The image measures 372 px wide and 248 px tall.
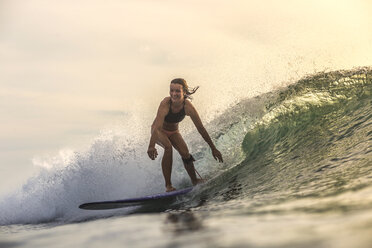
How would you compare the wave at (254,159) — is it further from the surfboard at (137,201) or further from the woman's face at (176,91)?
the woman's face at (176,91)

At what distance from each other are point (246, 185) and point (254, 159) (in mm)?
1796

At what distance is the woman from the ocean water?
0.60 metres

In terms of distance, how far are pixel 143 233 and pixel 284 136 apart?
6.01 m

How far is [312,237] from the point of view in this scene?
237cm

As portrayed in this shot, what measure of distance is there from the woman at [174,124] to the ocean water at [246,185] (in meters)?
0.60

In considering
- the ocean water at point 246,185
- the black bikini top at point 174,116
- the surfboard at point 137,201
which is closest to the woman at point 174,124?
the black bikini top at point 174,116

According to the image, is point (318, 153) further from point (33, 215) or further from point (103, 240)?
point (33, 215)

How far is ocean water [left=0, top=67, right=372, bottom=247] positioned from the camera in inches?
116

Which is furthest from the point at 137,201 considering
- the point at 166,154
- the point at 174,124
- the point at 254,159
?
the point at 254,159

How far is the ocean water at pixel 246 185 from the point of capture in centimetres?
295

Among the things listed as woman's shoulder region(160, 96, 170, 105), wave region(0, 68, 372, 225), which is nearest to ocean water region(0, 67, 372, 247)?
wave region(0, 68, 372, 225)

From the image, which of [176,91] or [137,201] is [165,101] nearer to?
[176,91]

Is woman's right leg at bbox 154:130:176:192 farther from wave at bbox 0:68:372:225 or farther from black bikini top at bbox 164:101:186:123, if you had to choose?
wave at bbox 0:68:372:225

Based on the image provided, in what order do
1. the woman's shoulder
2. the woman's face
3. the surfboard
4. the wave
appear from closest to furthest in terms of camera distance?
the wave → the surfboard → the woman's face → the woman's shoulder
